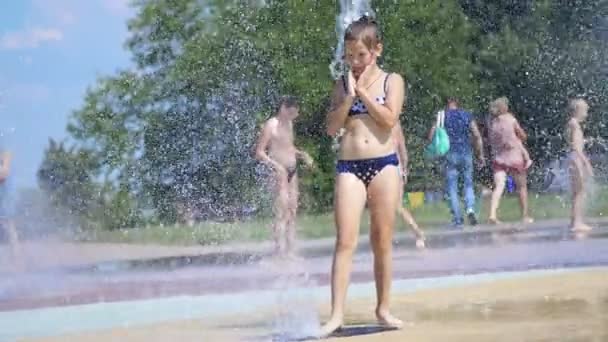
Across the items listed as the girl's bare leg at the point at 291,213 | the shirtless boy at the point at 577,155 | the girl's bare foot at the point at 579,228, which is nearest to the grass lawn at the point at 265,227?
the girl's bare foot at the point at 579,228

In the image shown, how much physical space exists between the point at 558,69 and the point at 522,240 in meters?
15.1

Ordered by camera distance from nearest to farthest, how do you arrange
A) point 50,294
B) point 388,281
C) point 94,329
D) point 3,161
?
point 388,281
point 94,329
point 50,294
point 3,161

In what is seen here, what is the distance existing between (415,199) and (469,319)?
53.3ft

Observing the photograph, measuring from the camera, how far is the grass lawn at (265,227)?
15.3 meters

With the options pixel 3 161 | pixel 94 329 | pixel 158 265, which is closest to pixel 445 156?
pixel 158 265

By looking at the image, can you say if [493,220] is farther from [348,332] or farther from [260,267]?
[348,332]

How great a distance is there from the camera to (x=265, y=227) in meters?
16.7

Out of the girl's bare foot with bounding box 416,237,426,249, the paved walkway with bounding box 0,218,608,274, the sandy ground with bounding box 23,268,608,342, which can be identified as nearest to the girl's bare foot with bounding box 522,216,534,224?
the paved walkway with bounding box 0,218,608,274

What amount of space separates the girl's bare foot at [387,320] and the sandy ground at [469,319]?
5 centimetres

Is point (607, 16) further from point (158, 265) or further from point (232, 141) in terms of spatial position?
point (158, 265)

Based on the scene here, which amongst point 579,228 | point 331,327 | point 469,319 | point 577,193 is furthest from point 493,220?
point 331,327

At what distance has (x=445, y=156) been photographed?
587 inches

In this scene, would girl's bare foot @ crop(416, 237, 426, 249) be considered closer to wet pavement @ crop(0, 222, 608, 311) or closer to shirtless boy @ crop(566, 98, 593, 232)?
wet pavement @ crop(0, 222, 608, 311)

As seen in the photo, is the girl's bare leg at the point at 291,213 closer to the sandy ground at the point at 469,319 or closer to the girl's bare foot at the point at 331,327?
the sandy ground at the point at 469,319
